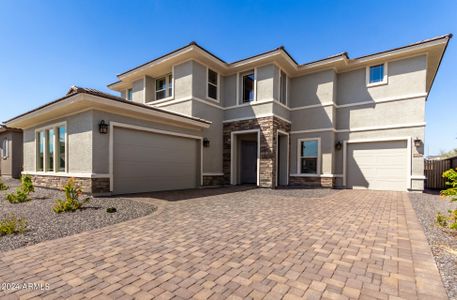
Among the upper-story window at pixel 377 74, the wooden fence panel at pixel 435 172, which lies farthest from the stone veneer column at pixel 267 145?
the wooden fence panel at pixel 435 172

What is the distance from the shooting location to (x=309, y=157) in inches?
483

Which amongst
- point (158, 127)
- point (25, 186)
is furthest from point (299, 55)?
point (25, 186)

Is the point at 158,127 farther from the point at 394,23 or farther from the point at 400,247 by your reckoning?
the point at 394,23

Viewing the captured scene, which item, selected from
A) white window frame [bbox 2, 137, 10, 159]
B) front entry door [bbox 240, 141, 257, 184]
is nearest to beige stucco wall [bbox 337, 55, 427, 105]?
front entry door [bbox 240, 141, 257, 184]

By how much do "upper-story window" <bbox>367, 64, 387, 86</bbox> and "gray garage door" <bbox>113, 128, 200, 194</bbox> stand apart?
9.90 metres

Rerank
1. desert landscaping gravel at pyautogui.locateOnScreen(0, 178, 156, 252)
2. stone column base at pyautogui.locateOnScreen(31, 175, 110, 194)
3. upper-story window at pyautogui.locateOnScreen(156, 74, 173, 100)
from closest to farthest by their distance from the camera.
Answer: desert landscaping gravel at pyautogui.locateOnScreen(0, 178, 156, 252)
stone column base at pyautogui.locateOnScreen(31, 175, 110, 194)
upper-story window at pyautogui.locateOnScreen(156, 74, 173, 100)

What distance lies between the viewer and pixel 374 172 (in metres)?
11.3

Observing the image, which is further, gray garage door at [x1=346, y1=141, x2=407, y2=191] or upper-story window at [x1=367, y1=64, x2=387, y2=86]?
upper-story window at [x1=367, y1=64, x2=387, y2=86]

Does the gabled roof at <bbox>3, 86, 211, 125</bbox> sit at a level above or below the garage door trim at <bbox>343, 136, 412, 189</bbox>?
above

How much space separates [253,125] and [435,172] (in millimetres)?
10822

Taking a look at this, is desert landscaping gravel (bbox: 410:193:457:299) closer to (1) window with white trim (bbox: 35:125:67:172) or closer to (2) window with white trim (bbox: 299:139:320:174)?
(2) window with white trim (bbox: 299:139:320:174)

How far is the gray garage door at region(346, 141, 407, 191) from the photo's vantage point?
1067 cm

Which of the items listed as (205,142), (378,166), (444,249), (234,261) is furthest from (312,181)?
(234,261)

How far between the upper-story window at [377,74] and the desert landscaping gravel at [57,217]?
12.4 metres
